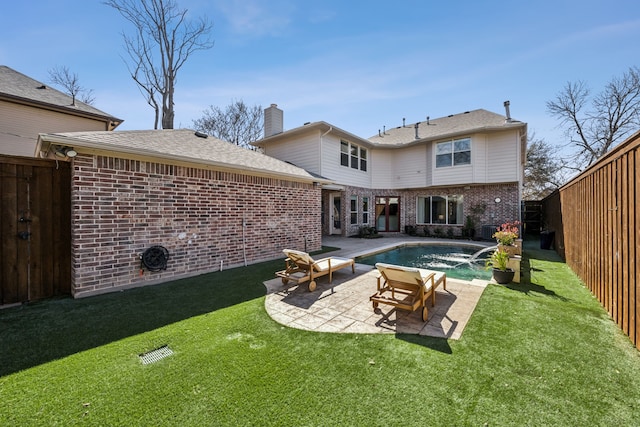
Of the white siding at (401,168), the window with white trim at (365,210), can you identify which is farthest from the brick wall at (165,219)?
the white siding at (401,168)

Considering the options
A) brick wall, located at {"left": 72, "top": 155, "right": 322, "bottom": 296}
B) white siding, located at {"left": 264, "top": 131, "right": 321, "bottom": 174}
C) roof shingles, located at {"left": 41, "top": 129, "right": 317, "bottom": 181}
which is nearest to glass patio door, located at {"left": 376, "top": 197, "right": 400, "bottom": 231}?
white siding, located at {"left": 264, "top": 131, "right": 321, "bottom": 174}

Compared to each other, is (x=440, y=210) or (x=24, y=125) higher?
(x=24, y=125)

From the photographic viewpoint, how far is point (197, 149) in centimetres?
740

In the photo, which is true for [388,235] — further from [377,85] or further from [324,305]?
[324,305]

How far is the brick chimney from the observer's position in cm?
1489

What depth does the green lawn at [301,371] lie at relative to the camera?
2158 millimetres

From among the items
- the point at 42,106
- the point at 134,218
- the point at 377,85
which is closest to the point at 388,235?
the point at 377,85

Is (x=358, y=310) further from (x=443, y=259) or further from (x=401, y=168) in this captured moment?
(x=401, y=168)

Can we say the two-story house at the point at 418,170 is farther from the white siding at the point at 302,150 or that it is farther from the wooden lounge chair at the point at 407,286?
the wooden lounge chair at the point at 407,286

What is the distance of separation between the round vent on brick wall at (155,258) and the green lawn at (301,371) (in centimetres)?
145

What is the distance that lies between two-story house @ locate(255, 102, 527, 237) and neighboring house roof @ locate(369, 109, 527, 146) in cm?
5

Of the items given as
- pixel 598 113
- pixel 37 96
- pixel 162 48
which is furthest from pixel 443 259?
pixel 598 113

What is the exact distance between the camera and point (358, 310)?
14.5 feet

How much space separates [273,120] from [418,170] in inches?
354
